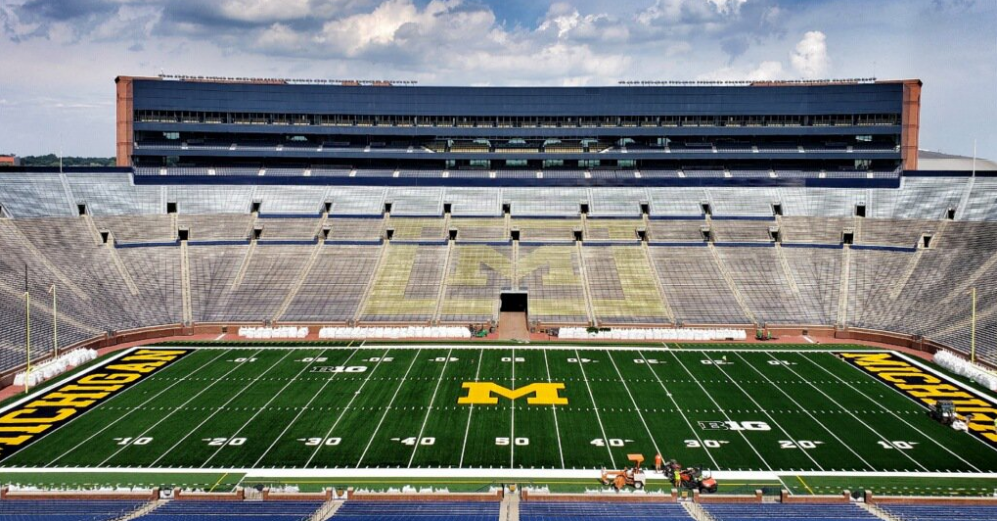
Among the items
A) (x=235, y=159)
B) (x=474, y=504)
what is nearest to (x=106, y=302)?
(x=235, y=159)

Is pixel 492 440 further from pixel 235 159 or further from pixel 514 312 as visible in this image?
pixel 235 159

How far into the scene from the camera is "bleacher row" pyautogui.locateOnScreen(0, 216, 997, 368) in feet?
161

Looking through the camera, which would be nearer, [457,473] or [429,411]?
[457,473]

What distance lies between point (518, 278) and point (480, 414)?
76.9ft

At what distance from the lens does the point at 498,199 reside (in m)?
67.2

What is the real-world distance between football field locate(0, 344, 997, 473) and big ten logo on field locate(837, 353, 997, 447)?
0.59m

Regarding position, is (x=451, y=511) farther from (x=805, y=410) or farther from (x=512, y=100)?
(x=512, y=100)

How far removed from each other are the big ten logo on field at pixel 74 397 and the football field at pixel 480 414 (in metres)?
0.13

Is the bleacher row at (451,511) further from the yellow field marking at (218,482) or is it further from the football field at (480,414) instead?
the football field at (480,414)

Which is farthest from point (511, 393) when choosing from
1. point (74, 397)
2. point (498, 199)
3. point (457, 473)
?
point (498, 199)

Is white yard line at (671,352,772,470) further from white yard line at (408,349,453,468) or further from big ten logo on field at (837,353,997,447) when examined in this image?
white yard line at (408,349,453,468)

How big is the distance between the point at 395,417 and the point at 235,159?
146ft

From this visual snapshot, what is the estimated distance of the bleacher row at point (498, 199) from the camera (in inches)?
2336

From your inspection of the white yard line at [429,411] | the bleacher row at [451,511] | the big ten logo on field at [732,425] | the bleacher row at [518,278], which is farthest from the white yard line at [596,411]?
the bleacher row at [518,278]
